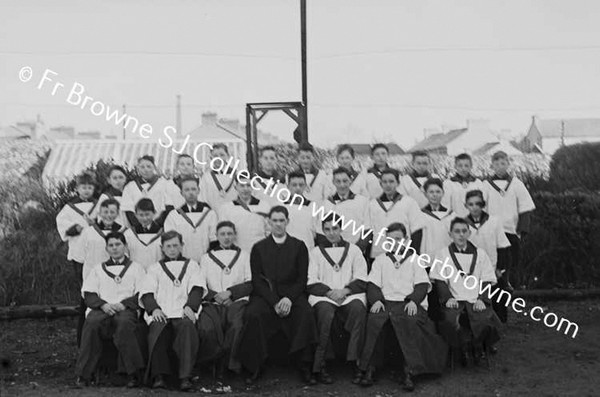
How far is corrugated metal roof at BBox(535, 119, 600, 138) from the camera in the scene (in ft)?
57.0

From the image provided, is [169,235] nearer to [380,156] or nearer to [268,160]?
[268,160]

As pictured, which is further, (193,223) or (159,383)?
(193,223)

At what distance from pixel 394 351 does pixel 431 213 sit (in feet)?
5.10

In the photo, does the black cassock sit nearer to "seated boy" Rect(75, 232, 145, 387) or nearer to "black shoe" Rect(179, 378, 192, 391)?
"black shoe" Rect(179, 378, 192, 391)

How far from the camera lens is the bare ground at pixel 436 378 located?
7.35m

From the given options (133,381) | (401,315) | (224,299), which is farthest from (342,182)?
(133,381)

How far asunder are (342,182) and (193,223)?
1.58 m

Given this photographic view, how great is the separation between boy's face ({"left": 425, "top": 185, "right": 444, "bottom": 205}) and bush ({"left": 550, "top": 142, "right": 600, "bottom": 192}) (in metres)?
5.34

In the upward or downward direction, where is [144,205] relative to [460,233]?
upward

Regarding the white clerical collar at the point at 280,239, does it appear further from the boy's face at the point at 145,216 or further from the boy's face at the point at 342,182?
the boy's face at the point at 145,216

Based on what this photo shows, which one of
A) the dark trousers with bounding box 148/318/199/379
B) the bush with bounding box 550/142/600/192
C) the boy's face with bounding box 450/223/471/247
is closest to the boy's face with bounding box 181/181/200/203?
the dark trousers with bounding box 148/318/199/379

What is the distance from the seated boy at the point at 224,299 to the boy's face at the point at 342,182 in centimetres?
129

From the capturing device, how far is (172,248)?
25.2ft

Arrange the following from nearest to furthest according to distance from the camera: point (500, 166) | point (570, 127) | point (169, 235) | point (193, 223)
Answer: point (169, 235) < point (193, 223) < point (500, 166) < point (570, 127)
